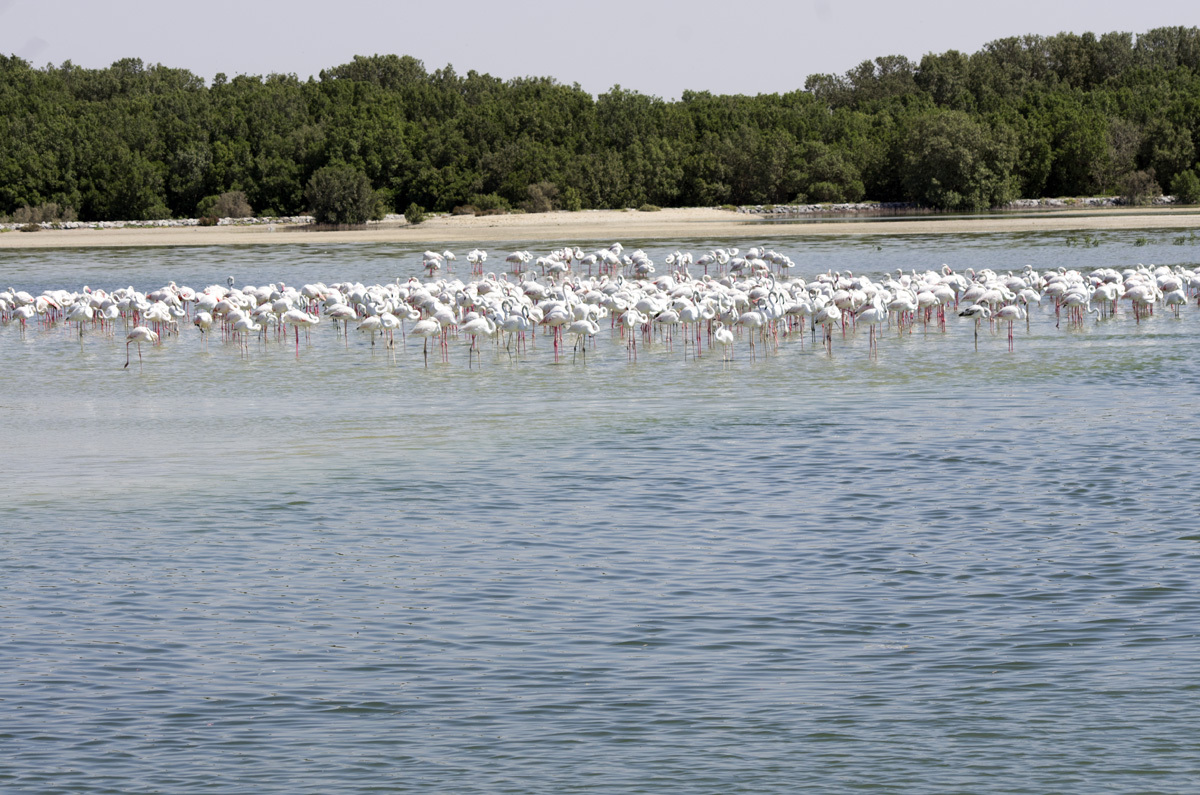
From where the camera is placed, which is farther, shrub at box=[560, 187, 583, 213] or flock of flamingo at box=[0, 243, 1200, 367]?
shrub at box=[560, 187, 583, 213]

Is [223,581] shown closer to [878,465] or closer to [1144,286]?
[878,465]

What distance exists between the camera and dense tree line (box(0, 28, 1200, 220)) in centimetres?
9469

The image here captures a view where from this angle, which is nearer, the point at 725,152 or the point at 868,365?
the point at 868,365

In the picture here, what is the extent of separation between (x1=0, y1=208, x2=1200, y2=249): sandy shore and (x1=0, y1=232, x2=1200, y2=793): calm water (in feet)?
149

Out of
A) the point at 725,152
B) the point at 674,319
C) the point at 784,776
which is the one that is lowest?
the point at 784,776

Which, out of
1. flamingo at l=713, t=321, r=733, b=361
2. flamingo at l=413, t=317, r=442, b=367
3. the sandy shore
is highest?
the sandy shore

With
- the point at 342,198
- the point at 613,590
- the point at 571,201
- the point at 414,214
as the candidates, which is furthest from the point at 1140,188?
the point at 613,590

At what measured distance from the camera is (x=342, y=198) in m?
87.1

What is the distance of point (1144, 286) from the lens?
2898cm

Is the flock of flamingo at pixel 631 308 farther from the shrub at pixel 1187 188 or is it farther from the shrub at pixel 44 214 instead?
the shrub at pixel 44 214

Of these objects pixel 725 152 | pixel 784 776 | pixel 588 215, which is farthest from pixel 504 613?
pixel 725 152

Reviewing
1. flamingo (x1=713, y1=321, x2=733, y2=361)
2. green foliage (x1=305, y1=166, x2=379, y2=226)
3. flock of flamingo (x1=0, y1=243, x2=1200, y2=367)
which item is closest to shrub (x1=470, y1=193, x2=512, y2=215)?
green foliage (x1=305, y1=166, x2=379, y2=226)

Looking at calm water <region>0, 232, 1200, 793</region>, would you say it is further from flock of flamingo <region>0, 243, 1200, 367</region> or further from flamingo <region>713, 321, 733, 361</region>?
flock of flamingo <region>0, 243, 1200, 367</region>

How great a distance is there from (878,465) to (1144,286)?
15.5 m
